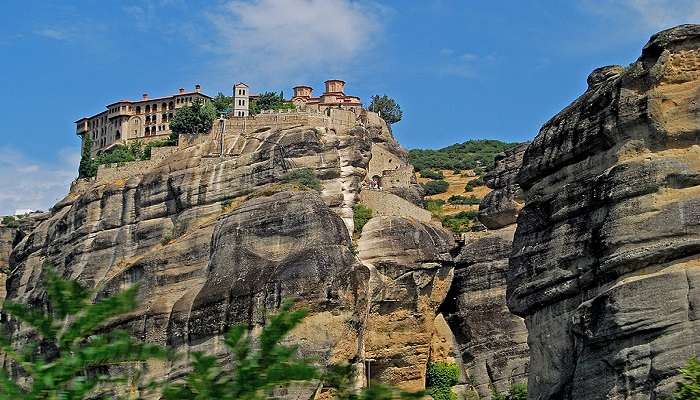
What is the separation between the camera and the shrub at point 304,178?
6704cm

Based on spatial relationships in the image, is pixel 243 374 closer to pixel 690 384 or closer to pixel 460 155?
pixel 690 384

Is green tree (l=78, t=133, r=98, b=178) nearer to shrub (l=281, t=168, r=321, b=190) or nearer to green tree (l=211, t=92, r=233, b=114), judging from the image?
green tree (l=211, t=92, r=233, b=114)

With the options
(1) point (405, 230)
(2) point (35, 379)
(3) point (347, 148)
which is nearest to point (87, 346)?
(2) point (35, 379)

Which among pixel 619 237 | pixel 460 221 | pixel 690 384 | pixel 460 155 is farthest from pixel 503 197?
pixel 460 155

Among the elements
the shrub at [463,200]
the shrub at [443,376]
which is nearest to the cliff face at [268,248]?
the shrub at [443,376]

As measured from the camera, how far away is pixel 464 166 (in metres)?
126

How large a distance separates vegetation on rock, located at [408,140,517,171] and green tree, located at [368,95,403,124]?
4.38 meters

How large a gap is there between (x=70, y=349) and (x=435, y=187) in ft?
326

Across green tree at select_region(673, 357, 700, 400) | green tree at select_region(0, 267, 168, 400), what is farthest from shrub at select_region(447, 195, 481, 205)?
green tree at select_region(0, 267, 168, 400)

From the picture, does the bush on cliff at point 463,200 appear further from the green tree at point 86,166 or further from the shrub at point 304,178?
the shrub at point 304,178

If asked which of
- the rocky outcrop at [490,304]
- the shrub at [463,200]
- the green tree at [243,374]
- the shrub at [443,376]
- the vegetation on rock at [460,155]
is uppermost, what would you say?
the vegetation on rock at [460,155]

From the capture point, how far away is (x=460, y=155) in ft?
454

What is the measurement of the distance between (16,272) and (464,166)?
53709mm

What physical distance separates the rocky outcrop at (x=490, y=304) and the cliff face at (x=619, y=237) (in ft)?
82.3
